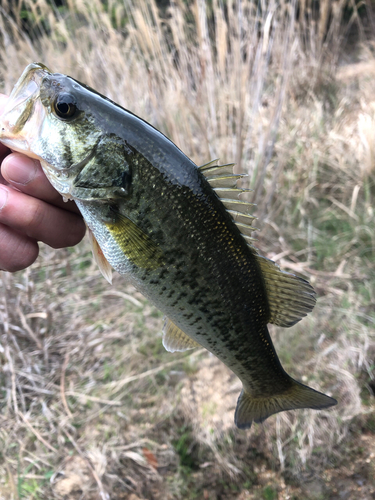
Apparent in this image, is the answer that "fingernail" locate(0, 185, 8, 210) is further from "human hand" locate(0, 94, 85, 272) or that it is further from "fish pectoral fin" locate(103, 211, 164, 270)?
"fish pectoral fin" locate(103, 211, 164, 270)

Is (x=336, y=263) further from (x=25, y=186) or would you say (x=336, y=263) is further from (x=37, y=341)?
(x=25, y=186)

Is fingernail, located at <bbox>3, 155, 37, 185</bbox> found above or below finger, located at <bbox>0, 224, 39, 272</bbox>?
above

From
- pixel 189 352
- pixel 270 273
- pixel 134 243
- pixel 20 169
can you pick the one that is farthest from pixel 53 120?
pixel 189 352

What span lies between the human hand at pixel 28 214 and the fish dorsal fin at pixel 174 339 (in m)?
0.50

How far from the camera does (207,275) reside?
4.04 ft

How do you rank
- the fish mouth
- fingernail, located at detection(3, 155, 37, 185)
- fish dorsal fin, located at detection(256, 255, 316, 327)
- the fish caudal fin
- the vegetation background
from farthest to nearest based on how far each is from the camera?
the vegetation background, the fish caudal fin, fish dorsal fin, located at detection(256, 255, 316, 327), fingernail, located at detection(3, 155, 37, 185), the fish mouth

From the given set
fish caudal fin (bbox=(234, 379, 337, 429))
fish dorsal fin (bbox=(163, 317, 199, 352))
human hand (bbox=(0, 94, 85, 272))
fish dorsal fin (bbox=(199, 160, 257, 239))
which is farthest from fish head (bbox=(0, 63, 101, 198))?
fish caudal fin (bbox=(234, 379, 337, 429))

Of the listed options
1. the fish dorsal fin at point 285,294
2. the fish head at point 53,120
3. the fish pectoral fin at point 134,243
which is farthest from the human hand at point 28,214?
the fish dorsal fin at point 285,294

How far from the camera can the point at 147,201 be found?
1162 millimetres

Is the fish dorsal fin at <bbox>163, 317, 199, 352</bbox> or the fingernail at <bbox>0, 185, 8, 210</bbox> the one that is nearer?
the fingernail at <bbox>0, 185, 8, 210</bbox>

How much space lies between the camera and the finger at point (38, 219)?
1278mm

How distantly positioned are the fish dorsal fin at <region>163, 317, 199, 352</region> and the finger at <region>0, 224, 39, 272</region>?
0.58 meters

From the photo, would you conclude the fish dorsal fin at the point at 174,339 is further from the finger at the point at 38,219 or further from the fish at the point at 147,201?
the finger at the point at 38,219

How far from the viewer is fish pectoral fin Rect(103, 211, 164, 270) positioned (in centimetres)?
118
